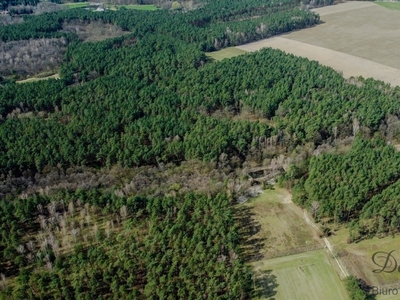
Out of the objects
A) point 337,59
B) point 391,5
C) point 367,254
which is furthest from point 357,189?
point 391,5

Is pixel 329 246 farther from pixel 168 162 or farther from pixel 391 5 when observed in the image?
pixel 391 5

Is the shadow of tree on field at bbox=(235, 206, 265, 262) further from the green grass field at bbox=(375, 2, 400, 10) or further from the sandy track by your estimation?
A: the green grass field at bbox=(375, 2, 400, 10)

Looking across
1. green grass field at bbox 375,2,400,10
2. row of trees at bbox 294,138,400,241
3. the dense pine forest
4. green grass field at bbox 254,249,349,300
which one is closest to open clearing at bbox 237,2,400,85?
green grass field at bbox 375,2,400,10

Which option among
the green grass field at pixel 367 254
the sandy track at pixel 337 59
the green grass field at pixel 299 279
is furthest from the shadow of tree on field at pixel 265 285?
the sandy track at pixel 337 59

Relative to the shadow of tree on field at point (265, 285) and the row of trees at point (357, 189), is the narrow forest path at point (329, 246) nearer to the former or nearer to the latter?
the row of trees at point (357, 189)

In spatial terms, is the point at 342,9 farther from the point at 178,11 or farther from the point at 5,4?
the point at 5,4
